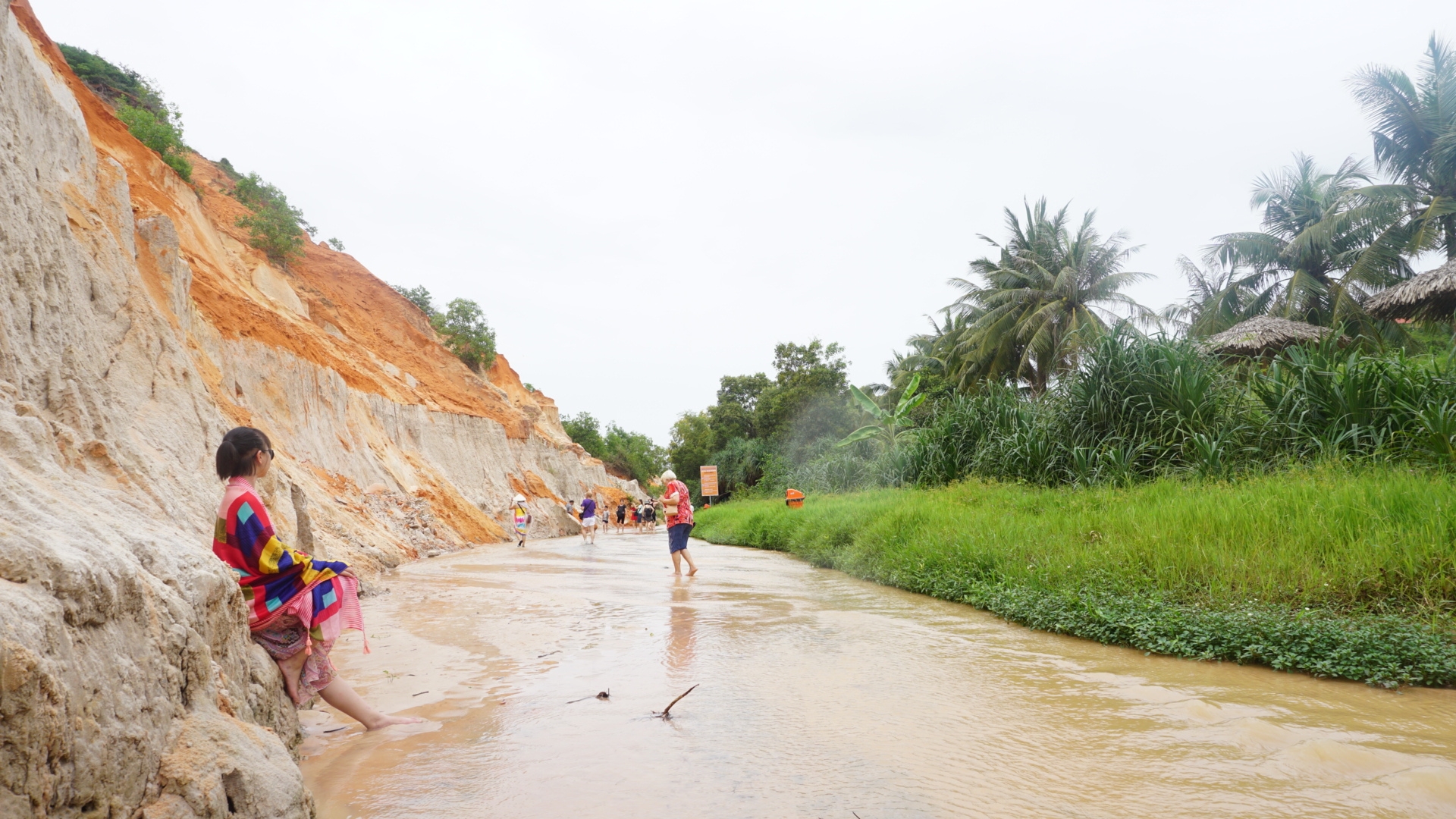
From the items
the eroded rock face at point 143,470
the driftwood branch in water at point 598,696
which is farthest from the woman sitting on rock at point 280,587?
the driftwood branch in water at point 598,696

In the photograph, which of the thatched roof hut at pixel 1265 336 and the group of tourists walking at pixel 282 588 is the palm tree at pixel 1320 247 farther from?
the group of tourists walking at pixel 282 588

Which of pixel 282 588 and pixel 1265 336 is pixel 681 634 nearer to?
pixel 282 588

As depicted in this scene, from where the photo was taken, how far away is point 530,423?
3766 cm

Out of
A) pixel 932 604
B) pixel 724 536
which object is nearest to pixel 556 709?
pixel 932 604

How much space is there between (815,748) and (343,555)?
415 inches

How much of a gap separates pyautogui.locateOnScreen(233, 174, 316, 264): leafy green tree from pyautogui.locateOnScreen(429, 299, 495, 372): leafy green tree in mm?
9451

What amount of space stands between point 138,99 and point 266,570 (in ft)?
109

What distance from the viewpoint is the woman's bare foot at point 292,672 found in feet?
12.6

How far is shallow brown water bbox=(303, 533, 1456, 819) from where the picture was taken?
126 inches

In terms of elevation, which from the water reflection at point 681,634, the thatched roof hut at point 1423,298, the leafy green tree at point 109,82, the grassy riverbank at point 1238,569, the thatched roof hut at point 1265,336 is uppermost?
the leafy green tree at point 109,82

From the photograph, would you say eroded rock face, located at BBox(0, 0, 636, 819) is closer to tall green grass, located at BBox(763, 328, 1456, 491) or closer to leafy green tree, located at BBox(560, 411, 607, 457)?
tall green grass, located at BBox(763, 328, 1456, 491)

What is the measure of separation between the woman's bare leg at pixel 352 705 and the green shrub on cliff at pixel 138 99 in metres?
25.3

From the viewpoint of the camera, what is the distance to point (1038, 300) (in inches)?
1225

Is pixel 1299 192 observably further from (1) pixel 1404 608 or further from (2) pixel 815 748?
(2) pixel 815 748
